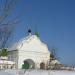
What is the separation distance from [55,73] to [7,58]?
33064mm

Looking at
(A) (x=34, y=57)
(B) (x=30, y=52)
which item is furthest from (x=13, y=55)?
(A) (x=34, y=57)

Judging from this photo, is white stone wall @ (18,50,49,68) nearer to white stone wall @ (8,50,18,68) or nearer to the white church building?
the white church building

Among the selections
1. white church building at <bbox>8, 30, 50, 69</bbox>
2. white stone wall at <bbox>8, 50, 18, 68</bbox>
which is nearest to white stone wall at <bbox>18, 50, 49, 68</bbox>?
white church building at <bbox>8, 30, 50, 69</bbox>

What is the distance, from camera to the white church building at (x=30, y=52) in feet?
149

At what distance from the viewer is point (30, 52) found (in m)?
47.0

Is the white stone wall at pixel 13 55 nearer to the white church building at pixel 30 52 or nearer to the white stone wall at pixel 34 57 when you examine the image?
the white church building at pixel 30 52

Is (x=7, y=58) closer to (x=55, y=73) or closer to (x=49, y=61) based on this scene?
(x=49, y=61)

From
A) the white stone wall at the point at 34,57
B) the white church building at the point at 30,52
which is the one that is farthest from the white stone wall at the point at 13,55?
the white stone wall at the point at 34,57

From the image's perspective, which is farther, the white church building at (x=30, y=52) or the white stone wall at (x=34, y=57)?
the white stone wall at (x=34, y=57)

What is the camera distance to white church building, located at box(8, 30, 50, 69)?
45.3 m

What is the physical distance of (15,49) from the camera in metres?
45.0

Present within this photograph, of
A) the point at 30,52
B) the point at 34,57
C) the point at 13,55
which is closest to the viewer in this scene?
the point at 13,55

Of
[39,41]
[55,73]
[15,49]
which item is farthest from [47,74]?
[39,41]

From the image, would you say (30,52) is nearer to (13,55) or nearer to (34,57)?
(34,57)
